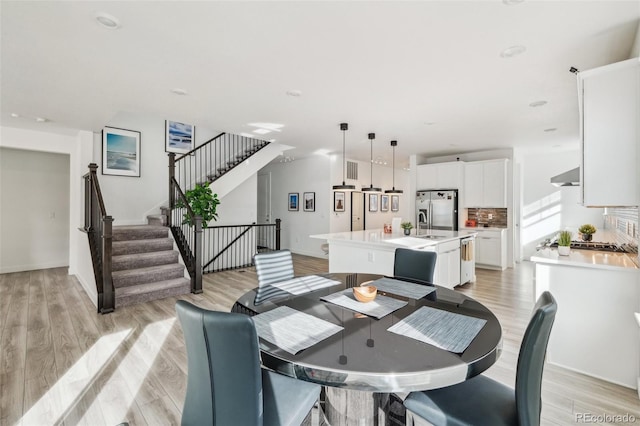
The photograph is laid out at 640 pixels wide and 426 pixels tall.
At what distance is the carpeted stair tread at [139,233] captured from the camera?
15.9 feet

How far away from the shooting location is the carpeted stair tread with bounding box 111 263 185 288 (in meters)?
4.28

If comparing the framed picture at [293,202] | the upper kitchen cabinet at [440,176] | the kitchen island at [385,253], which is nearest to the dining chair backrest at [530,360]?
the kitchen island at [385,253]

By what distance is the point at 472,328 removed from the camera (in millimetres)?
1409

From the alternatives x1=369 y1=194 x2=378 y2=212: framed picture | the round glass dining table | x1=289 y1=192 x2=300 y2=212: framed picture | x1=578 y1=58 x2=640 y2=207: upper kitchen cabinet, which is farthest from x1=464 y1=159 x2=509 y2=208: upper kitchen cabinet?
the round glass dining table

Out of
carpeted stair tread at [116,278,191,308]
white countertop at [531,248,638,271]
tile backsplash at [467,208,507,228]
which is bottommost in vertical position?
carpeted stair tread at [116,278,191,308]

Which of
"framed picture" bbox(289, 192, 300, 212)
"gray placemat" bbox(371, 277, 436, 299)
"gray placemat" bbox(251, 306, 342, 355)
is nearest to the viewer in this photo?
"gray placemat" bbox(251, 306, 342, 355)

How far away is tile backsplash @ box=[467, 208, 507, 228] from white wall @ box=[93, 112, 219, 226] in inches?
279

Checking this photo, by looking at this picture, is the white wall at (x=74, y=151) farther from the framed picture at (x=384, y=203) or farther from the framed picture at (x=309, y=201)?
the framed picture at (x=384, y=203)

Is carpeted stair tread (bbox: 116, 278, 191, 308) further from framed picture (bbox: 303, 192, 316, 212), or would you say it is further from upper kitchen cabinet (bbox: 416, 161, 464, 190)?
upper kitchen cabinet (bbox: 416, 161, 464, 190)

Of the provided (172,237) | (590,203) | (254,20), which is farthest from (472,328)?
(172,237)

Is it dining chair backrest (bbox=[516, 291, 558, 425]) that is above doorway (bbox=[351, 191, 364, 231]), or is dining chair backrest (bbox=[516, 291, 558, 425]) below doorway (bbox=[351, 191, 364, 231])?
below

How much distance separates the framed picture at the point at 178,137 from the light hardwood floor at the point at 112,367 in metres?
3.41

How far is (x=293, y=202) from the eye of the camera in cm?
881

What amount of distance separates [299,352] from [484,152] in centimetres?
728
